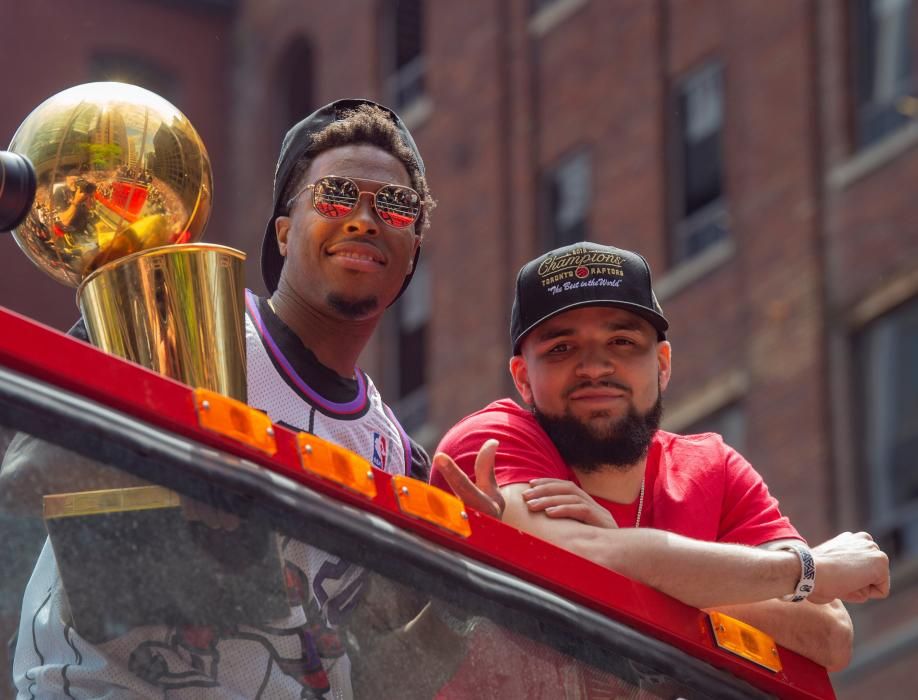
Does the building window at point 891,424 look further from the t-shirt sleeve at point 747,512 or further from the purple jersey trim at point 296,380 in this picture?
the purple jersey trim at point 296,380

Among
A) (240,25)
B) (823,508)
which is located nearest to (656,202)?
(823,508)

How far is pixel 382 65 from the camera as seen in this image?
27.5m

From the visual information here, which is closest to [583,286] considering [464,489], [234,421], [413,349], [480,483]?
[480,483]

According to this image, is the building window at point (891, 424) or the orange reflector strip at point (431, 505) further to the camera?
the building window at point (891, 424)

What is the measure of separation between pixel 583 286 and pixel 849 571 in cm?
77

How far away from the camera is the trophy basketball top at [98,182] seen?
12.0ft

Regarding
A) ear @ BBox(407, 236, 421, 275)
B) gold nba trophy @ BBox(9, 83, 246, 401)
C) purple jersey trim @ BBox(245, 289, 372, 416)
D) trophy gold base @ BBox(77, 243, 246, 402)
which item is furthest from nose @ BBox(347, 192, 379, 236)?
trophy gold base @ BBox(77, 243, 246, 402)

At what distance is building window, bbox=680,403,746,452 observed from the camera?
67.0ft

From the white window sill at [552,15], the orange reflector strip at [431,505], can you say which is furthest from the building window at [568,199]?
the orange reflector strip at [431,505]

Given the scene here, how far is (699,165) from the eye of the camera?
21.8 meters

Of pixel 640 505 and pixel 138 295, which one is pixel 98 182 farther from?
pixel 640 505

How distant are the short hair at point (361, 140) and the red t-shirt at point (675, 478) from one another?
0.54m

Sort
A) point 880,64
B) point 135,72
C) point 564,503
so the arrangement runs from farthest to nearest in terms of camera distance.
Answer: point 135,72
point 880,64
point 564,503

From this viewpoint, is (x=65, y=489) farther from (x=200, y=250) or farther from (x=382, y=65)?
(x=382, y=65)
